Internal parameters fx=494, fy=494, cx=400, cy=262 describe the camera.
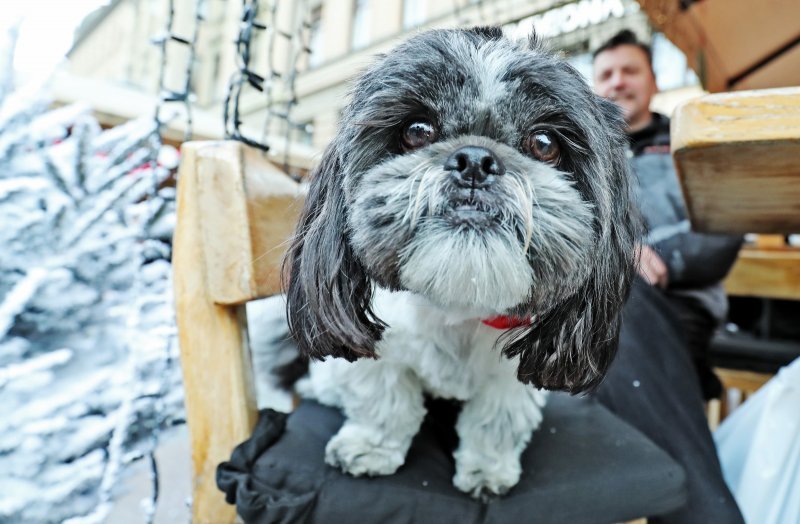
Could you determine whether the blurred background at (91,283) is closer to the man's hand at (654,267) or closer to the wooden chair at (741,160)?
the wooden chair at (741,160)

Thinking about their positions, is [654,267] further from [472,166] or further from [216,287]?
[216,287]

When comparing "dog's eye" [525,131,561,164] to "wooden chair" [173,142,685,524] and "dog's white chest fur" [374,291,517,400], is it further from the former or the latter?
"wooden chair" [173,142,685,524]

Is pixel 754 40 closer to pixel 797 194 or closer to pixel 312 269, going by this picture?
pixel 797 194

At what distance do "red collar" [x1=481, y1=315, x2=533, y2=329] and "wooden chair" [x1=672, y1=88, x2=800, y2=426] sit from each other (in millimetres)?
278

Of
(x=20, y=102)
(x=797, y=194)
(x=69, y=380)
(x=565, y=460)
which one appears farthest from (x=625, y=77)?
(x=69, y=380)

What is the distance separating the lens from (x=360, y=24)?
9547 mm

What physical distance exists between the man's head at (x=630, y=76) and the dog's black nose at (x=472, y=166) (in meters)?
1.43

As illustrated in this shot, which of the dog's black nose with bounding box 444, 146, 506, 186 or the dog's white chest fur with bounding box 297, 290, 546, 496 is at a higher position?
the dog's black nose with bounding box 444, 146, 506, 186

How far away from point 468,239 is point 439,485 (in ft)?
1.31

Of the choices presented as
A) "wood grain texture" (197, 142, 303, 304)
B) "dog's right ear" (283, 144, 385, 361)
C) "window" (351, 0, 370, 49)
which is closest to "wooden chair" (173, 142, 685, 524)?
"wood grain texture" (197, 142, 303, 304)

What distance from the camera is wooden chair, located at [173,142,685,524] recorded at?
704 mm

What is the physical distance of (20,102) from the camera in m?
0.91

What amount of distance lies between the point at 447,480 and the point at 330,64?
10.3 metres

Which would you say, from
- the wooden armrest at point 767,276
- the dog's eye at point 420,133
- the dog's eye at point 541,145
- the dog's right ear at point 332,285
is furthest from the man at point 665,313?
the wooden armrest at point 767,276
